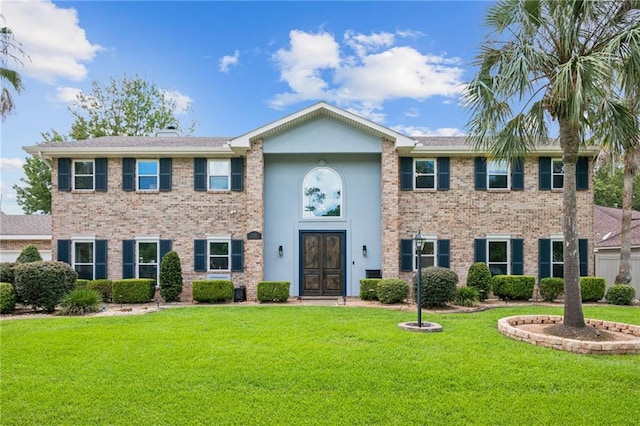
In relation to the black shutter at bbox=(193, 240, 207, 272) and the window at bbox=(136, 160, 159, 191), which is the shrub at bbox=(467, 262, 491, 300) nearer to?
the black shutter at bbox=(193, 240, 207, 272)

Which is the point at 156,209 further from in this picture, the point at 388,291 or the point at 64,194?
the point at 388,291

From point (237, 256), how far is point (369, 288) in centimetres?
501

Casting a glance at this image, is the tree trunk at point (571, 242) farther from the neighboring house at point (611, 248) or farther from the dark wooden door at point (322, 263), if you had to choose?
the neighboring house at point (611, 248)

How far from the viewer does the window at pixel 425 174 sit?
15281 millimetres

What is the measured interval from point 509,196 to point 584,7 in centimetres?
843

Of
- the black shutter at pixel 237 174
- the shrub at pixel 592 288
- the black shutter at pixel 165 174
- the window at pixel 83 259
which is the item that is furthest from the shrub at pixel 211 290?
the shrub at pixel 592 288

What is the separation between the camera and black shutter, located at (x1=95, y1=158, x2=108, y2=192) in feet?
49.5

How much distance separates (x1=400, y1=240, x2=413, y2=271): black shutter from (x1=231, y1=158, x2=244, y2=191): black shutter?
21.2 ft

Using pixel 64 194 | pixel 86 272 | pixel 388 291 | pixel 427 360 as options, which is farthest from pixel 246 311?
pixel 64 194

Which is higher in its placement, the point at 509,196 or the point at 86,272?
the point at 509,196

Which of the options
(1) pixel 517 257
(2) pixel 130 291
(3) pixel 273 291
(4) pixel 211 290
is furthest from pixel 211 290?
(1) pixel 517 257

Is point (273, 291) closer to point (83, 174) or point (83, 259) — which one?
point (83, 259)

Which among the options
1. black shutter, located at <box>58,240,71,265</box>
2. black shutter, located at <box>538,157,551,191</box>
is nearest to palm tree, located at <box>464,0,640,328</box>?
black shutter, located at <box>538,157,551,191</box>

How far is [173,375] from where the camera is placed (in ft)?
19.6
